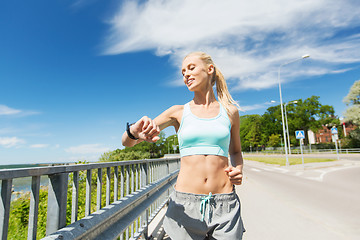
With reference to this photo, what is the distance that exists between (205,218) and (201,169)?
0.31 metres

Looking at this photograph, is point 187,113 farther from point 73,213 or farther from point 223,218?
point 73,213

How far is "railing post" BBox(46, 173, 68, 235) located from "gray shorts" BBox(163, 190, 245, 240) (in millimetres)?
678

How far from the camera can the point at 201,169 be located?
157 cm

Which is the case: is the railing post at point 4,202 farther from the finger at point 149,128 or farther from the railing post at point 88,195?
the railing post at point 88,195

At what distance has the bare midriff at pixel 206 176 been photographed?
1557mm

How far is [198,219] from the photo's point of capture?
1.49 m

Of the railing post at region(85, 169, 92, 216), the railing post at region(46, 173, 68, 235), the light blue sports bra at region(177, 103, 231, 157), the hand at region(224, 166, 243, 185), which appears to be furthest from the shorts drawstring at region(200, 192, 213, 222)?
the railing post at region(85, 169, 92, 216)

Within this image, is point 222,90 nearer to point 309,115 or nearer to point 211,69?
point 211,69

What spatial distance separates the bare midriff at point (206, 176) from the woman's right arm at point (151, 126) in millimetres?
332

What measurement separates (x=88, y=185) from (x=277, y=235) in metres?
3.44

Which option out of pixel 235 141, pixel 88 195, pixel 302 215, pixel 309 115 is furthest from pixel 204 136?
pixel 309 115

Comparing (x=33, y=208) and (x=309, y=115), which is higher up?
(x=309, y=115)

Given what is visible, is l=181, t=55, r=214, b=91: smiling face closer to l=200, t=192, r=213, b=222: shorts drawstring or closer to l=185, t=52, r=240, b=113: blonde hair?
l=185, t=52, r=240, b=113: blonde hair

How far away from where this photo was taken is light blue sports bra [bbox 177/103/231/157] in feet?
5.18
